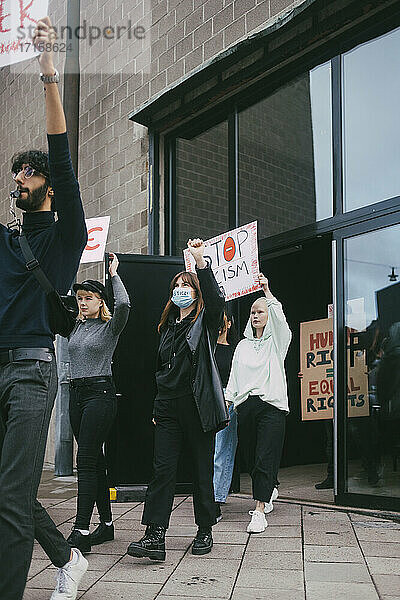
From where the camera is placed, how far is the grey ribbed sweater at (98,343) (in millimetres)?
5000

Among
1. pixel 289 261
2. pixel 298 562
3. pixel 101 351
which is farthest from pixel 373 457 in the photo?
pixel 289 261

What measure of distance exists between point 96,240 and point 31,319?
4025 mm

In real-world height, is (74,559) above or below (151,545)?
above

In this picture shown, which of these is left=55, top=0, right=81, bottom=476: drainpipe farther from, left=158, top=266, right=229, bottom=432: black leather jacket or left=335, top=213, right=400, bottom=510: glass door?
left=158, top=266, right=229, bottom=432: black leather jacket

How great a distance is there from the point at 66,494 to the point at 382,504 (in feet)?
10.3

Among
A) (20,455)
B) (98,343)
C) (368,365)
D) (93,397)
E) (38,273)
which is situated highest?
(38,273)

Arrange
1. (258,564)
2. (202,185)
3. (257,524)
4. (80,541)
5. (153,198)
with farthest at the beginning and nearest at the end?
1. (153,198)
2. (202,185)
3. (257,524)
4. (80,541)
5. (258,564)

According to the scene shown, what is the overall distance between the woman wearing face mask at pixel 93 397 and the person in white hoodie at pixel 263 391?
1296mm

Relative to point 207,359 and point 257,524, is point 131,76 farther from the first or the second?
point 257,524

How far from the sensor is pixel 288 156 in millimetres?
7285

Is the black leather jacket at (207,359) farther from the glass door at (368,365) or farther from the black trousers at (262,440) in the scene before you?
the glass door at (368,365)

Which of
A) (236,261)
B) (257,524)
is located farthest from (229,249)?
(257,524)

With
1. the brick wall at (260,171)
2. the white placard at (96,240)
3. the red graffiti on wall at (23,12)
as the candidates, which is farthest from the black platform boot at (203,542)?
the red graffiti on wall at (23,12)

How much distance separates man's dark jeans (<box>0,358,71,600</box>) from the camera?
281 cm
